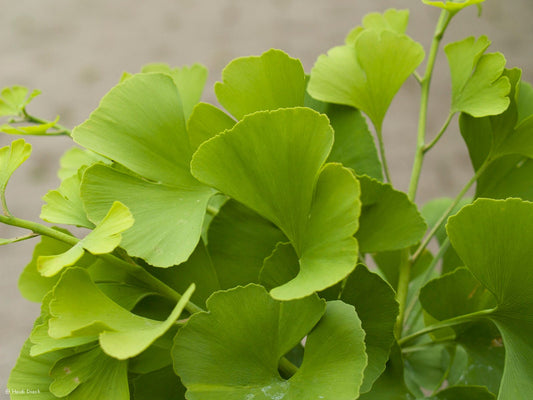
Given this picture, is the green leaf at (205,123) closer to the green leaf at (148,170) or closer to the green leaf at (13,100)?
the green leaf at (148,170)

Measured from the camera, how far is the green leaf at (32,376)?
218 millimetres

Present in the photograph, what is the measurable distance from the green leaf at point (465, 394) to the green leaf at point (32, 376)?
0.15m

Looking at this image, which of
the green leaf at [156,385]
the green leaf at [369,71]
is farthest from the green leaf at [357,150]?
the green leaf at [156,385]

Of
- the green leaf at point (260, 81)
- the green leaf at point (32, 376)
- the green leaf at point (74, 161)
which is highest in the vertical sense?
the green leaf at point (260, 81)

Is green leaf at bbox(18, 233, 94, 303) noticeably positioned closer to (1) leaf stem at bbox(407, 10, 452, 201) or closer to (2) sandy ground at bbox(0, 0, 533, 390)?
(1) leaf stem at bbox(407, 10, 452, 201)

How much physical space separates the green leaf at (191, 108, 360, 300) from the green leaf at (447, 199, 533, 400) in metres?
0.04

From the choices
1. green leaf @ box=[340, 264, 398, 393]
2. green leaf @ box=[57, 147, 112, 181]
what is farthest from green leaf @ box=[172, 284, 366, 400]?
green leaf @ box=[57, 147, 112, 181]

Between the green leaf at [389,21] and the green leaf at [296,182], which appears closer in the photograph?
the green leaf at [296,182]

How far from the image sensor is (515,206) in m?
0.19

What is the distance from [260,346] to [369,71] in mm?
137

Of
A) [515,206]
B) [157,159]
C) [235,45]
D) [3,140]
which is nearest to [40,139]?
[3,140]

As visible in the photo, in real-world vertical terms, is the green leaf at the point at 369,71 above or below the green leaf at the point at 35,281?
above

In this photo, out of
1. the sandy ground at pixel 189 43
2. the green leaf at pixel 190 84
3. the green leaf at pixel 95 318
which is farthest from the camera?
the sandy ground at pixel 189 43

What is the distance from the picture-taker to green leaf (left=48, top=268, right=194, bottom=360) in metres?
0.17
